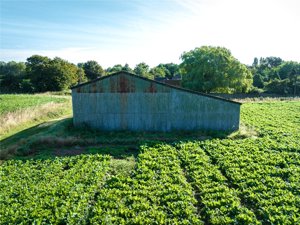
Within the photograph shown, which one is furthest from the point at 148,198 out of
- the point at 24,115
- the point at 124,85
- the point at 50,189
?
the point at 24,115

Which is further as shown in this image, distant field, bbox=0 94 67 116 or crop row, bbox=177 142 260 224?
distant field, bbox=0 94 67 116

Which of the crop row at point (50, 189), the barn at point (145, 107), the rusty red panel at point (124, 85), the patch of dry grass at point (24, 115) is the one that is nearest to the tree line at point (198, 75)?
the barn at point (145, 107)

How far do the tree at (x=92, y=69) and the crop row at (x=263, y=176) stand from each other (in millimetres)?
58136

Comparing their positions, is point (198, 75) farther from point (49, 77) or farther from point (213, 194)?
point (213, 194)

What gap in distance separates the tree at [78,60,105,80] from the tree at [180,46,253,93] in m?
36.8

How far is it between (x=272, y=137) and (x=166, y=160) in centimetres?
818

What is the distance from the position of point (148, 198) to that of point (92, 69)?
63.1m

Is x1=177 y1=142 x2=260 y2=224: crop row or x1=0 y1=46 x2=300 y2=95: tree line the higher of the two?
x1=0 y1=46 x2=300 y2=95: tree line

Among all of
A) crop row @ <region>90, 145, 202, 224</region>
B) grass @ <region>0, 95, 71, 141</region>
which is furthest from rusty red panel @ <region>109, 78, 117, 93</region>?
grass @ <region>0, 95, 71, 141</region>

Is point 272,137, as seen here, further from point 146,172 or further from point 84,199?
point 84,199

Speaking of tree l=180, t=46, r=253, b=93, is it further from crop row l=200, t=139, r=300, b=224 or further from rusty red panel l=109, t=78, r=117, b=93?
crop row l=200, t=139, r=300, b=224

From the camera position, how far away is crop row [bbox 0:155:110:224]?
22.7ft

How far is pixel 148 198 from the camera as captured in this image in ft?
26.5

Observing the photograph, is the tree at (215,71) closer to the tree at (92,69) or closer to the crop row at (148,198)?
the crop row at (148,198)
